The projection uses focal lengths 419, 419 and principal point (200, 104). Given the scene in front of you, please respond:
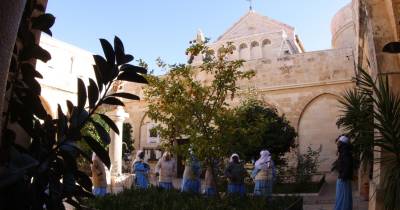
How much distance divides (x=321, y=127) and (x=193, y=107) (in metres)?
12.2

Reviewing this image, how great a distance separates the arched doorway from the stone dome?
202 inches

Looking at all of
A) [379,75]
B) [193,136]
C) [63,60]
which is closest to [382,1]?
[379,75]

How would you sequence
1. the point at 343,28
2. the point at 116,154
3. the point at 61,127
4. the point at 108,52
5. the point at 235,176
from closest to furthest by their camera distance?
the point at 108,52 → the point at 61,127 → the point at 235,176 → the point at 116,154 → the point at 343,28

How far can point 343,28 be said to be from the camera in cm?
2328

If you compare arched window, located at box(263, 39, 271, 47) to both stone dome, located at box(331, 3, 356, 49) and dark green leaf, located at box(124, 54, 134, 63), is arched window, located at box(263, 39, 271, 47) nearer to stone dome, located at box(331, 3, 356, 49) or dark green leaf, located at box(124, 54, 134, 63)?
stone dome, located at box(331, 3, 356, 49)

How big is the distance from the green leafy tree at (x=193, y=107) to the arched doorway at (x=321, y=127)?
36.7 ft

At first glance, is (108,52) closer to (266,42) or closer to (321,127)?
(321,127)

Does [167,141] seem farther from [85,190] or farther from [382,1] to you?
[85,190]

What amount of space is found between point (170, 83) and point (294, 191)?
6190 millimetres

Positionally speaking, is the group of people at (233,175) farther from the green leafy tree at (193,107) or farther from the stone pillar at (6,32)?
the stone pillar at (6,32)

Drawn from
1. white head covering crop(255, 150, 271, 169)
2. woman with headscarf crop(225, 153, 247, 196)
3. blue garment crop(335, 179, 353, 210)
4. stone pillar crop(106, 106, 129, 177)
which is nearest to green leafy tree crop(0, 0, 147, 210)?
blue garment crop(335, 179, 353, 210)

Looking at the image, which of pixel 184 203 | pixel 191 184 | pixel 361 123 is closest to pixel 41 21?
pixel 184 203

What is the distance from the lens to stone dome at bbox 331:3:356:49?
22.6 metres

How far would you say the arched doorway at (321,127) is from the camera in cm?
1828
